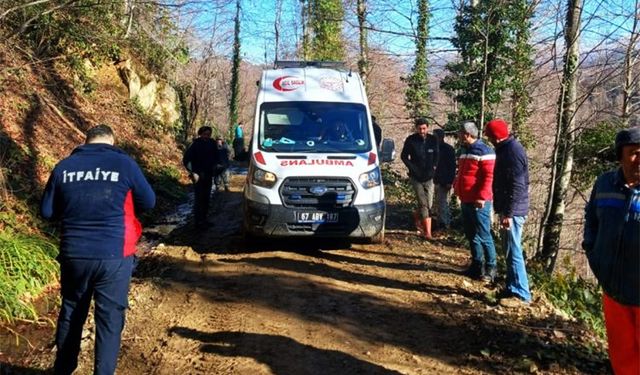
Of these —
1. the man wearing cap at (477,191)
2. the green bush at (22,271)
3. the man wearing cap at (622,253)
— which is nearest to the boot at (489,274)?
the man wearing cap at (477,191)

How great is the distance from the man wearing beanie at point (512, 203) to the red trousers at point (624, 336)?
2322 millimetres

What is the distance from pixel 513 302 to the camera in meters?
5.79

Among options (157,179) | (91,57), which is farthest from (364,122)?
(91,57)

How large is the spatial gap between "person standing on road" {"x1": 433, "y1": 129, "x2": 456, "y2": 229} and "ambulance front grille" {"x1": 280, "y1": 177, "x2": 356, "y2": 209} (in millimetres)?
2906

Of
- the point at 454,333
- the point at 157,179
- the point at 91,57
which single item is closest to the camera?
the point at 454,333

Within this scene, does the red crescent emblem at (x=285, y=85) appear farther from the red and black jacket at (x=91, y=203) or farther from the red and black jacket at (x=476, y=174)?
the red and black jacket at (x=91, y=203)

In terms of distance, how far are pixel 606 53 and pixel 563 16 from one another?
110cm

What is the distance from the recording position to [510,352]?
478 centimetres

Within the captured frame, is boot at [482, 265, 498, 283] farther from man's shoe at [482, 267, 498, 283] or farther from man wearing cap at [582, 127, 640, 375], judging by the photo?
man wearing cap at [582, 127, 640, 375]

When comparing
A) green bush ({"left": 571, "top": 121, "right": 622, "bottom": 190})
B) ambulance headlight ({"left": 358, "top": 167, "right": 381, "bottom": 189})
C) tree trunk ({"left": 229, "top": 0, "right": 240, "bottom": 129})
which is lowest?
ambulance headlight ({"left": 358, "top": 167, "right": 381, "bottom": 189})

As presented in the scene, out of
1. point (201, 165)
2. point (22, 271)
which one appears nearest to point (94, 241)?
point (22, 271)

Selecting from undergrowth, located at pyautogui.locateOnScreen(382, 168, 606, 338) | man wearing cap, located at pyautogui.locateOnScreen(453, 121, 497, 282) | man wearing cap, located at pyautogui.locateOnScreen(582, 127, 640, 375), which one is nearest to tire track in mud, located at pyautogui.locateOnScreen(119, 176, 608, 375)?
man wearing cap, located at pyautogui.locateOnScreen(453, 121, 497, 282)

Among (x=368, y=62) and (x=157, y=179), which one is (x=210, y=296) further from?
(x=368, y=62)

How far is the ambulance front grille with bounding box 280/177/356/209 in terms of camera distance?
7555 millimetres
